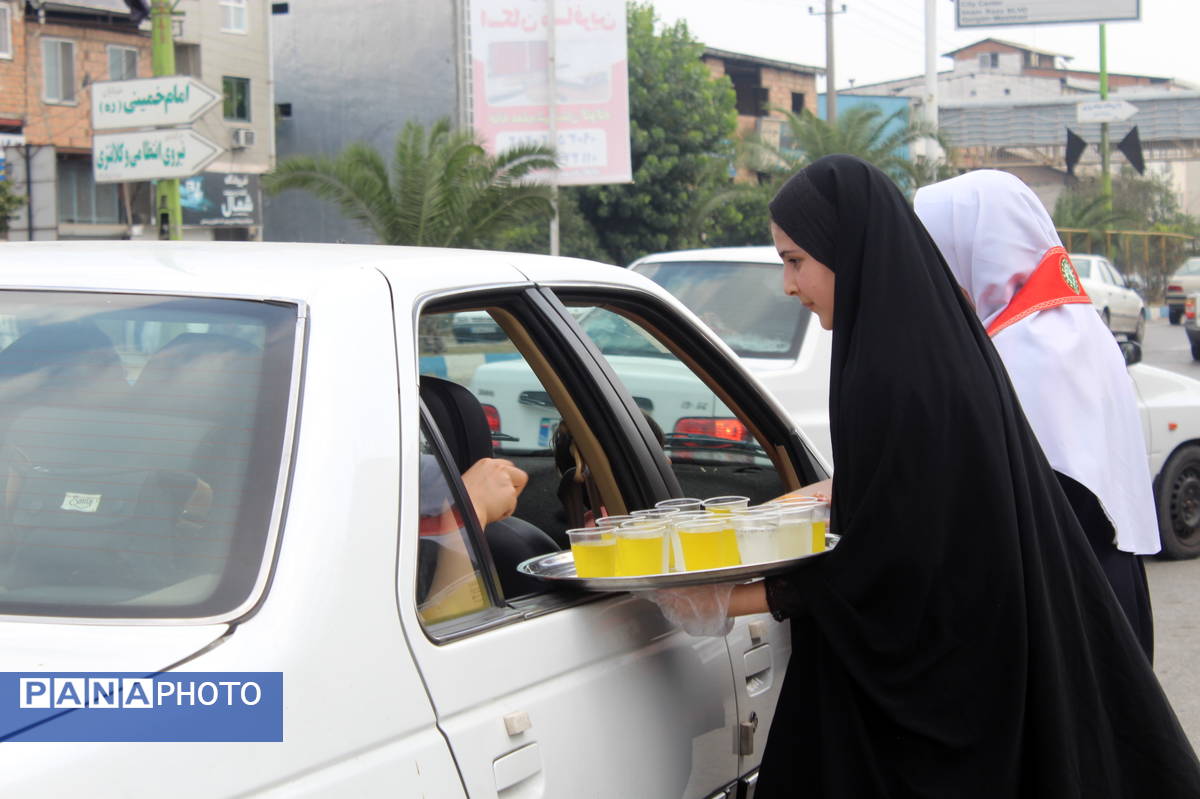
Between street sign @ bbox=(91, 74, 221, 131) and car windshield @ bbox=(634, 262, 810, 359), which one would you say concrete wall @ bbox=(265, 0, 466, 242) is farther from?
car windshield @ bbox=(634, 262, 810, 359)

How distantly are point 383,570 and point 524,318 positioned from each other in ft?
3.08

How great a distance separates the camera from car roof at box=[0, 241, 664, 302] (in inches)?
79.8

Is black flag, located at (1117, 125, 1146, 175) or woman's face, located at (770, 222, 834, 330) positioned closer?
woman's face, located at (770, 222, 834, 330)

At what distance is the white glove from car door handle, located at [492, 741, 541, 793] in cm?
40

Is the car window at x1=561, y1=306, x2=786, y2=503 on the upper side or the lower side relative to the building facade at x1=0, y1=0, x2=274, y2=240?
lower

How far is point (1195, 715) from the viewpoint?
5.08 meters

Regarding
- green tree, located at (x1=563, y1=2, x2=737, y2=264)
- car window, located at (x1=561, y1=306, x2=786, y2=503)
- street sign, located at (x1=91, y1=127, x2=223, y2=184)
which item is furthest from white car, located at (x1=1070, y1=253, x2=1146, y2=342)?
car window, located at (x1=561, y1=306, x2=786, y2=503)

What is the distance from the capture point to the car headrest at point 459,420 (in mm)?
2918

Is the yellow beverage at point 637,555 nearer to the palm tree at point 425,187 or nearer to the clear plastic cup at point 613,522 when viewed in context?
the clear plastic cup at point 613,522

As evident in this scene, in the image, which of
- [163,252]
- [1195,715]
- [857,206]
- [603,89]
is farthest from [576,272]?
[603,89]

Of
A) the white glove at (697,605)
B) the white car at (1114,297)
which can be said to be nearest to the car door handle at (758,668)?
the white glove at (697,605)

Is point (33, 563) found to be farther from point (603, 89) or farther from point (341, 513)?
point (603, 89)

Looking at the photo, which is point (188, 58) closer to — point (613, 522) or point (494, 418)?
point (494, 418)

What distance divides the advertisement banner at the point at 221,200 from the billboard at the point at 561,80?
14.2 meters
